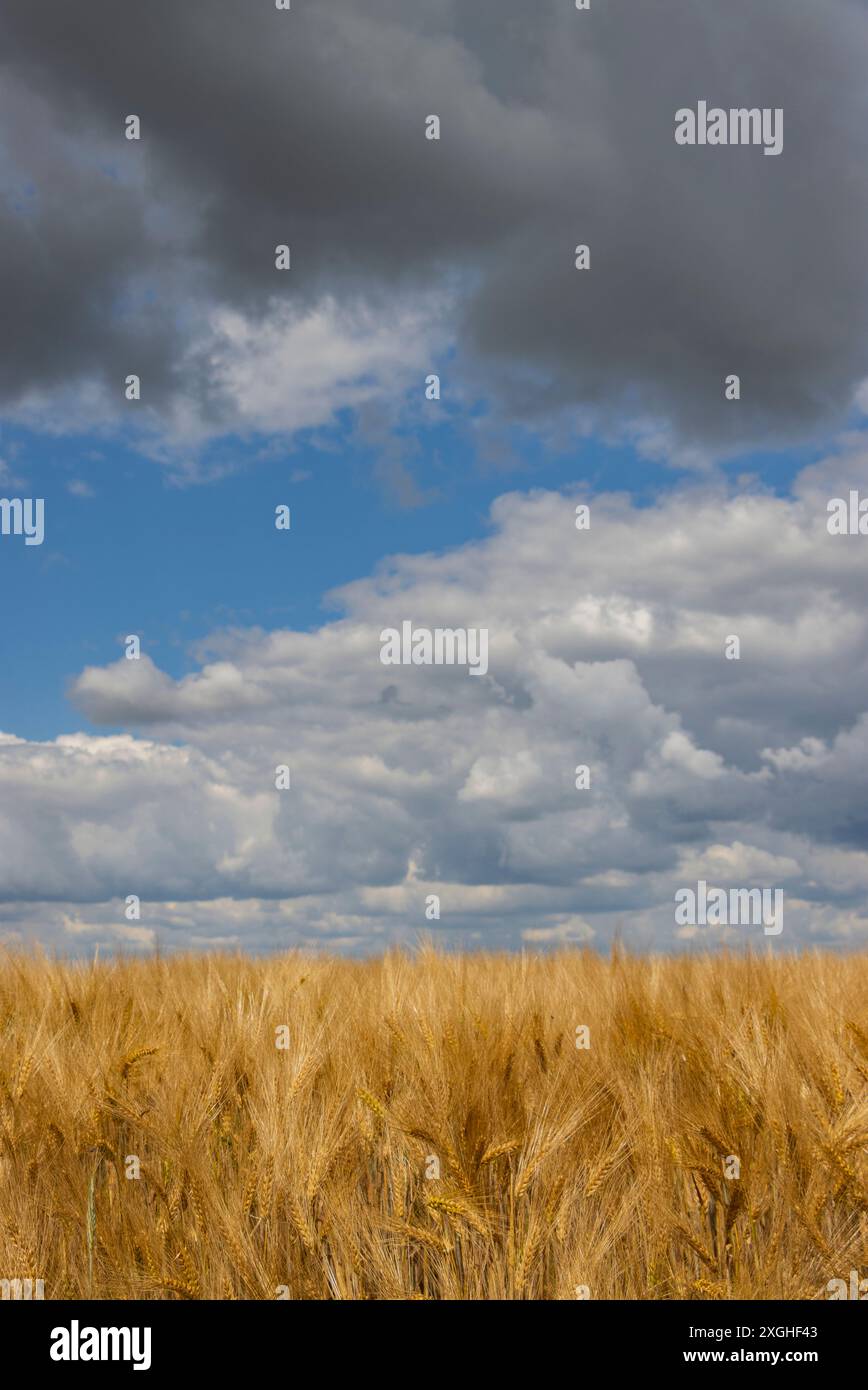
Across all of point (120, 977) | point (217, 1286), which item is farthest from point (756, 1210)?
point (120, 977)

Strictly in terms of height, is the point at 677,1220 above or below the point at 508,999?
below

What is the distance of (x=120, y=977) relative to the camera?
23.3ft

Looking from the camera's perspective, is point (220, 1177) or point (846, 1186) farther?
point (220, 1177)

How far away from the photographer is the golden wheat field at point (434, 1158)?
3.10 metres

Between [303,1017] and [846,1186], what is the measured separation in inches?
84.4

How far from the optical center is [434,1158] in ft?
11.0

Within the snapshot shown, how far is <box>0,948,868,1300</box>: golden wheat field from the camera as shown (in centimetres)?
310
